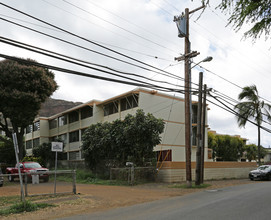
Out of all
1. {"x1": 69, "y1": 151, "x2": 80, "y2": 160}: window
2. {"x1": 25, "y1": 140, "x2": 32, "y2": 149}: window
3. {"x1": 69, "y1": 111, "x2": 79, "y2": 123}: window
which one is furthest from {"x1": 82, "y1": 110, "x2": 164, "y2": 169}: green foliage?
{"x1": 25, "y1": 140, "x2": 32, "y2": 149}: window

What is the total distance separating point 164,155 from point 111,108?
12102 mm

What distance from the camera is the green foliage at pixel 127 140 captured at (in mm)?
20891

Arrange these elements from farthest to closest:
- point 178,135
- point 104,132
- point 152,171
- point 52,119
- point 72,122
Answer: point 52,119, point 72,122, point 178,135, point 104,132, point 152,171

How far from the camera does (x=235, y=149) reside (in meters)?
51.8

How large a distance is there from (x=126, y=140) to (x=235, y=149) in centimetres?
3567

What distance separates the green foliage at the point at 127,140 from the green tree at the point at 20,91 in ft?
23.1

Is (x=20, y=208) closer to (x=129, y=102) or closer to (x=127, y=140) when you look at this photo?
(x=127, y=140)

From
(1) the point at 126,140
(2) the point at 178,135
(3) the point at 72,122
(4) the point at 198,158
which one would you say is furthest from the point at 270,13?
(3) the point at 72,122

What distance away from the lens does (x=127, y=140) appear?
70.0 feet

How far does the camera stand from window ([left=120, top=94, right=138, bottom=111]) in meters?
29.0

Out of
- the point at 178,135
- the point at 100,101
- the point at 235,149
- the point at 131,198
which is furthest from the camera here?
the point at 235,149

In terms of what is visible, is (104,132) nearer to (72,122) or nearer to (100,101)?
(100,101)

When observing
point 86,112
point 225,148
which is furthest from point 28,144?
point 225,148

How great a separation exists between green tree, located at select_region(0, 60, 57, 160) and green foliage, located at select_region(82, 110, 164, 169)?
7050mm
